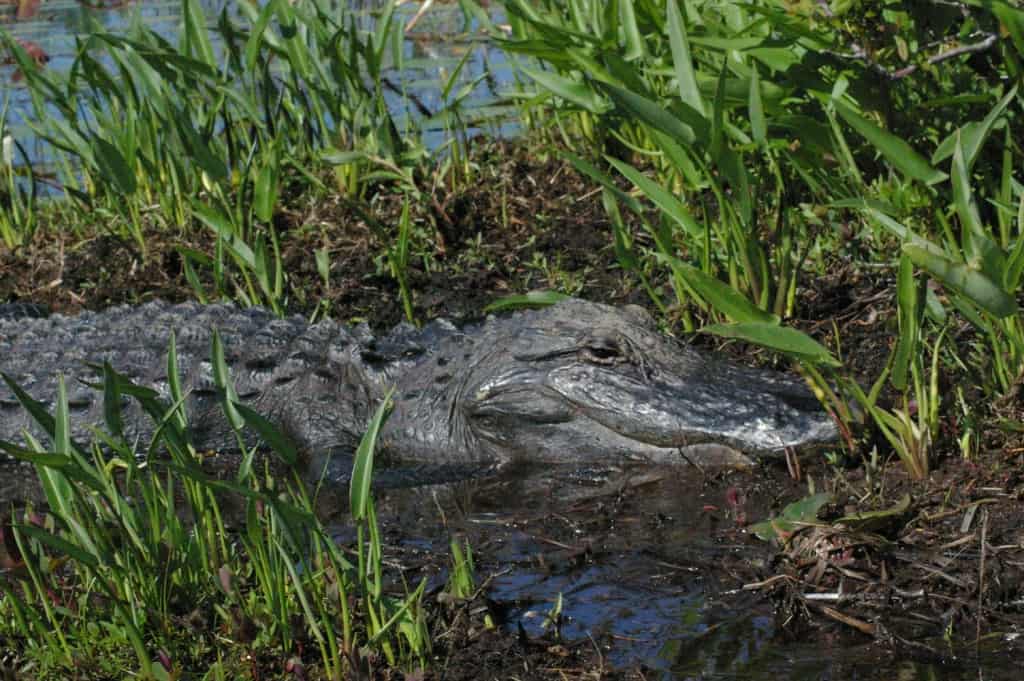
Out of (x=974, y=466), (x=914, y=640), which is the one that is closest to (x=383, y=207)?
(x=974, y=466)

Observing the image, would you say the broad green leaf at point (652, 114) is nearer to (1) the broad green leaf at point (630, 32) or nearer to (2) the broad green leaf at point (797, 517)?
(1) the broad green leaf at point (630, 32)

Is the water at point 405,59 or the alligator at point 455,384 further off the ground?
the water at point 405,59

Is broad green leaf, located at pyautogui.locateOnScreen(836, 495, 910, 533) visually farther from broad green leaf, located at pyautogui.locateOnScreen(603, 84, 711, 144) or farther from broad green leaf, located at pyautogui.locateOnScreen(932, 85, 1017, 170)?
broad green leaf, located at pyautogui.locateOnScreen(603, 84, 711, 144)

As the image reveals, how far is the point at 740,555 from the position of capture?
128 inches

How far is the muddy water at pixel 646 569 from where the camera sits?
2.71 meters

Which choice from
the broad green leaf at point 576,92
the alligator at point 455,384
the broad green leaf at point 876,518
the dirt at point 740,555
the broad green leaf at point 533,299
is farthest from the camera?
the broad green leaf at point 576,92

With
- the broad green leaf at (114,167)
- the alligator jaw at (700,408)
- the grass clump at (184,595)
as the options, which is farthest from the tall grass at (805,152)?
the broad green leaf at (114,167)

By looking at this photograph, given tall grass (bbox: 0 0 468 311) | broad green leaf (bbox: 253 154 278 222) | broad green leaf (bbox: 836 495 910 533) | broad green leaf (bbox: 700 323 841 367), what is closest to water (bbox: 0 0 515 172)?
tall grass (bbox: 0 0 468 311)

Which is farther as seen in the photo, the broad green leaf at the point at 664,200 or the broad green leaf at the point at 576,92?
the broad green leaf at the point at 576,92

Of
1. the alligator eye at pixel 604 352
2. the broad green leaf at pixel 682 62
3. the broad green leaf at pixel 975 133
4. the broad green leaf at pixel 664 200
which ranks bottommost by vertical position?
the alligator eye at pixel 604 352

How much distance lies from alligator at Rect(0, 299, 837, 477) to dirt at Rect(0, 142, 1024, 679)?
0.18 m

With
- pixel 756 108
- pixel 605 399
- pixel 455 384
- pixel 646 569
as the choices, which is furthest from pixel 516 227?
pixel 646 569

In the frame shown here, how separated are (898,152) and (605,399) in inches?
45.9

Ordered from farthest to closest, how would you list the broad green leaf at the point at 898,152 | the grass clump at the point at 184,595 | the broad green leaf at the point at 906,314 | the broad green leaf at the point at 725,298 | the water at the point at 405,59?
the water at the point at 405,59 → the broad green leaf at the point at 898,152 → the broad green leaf at the point at 725,298 → the broad green leaf at the point at 906,314 → the grass clump at the point at 184,595
